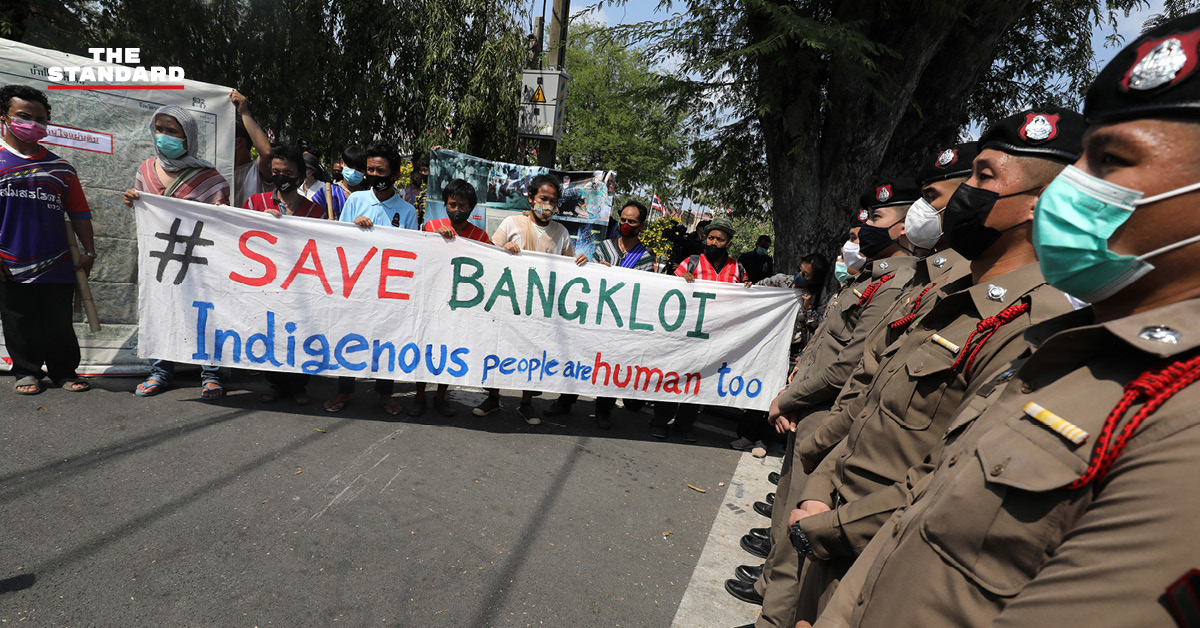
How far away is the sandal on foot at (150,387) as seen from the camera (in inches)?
185

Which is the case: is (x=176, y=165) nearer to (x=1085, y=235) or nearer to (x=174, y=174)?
(x=174, y=174)

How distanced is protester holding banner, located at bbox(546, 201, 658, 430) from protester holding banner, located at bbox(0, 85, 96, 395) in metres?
3.63

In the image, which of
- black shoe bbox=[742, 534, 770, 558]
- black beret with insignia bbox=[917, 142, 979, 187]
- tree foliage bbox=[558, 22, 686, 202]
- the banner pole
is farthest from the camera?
tree foliage bbox=[558, 22, 686, 202]

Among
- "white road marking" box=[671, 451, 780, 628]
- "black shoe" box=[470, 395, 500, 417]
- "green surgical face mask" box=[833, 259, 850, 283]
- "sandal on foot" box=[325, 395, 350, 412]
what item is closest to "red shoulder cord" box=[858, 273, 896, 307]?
"green surgical face mask" box=[833, 259, 850, 283]

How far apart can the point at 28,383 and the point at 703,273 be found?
5144 mm

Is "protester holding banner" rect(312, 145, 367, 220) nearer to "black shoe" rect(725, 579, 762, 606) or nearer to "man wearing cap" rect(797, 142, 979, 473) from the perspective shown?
"black shoe" rect(725, 579, 762, 606)

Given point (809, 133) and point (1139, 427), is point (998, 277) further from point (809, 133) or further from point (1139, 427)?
point (809, 133)

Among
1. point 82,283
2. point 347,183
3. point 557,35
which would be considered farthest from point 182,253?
point 557,35

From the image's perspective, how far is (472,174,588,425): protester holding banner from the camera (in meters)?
5.09

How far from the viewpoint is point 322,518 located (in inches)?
126

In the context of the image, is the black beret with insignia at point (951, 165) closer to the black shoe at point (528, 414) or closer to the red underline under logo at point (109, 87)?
the black shoe at point (528, 414)

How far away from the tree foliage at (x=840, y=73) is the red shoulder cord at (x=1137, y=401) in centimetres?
661

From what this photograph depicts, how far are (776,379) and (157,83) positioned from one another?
5.59 meters

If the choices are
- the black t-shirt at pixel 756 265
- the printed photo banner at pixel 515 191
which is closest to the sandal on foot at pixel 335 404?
the printed photo banner at pixel 515 191
